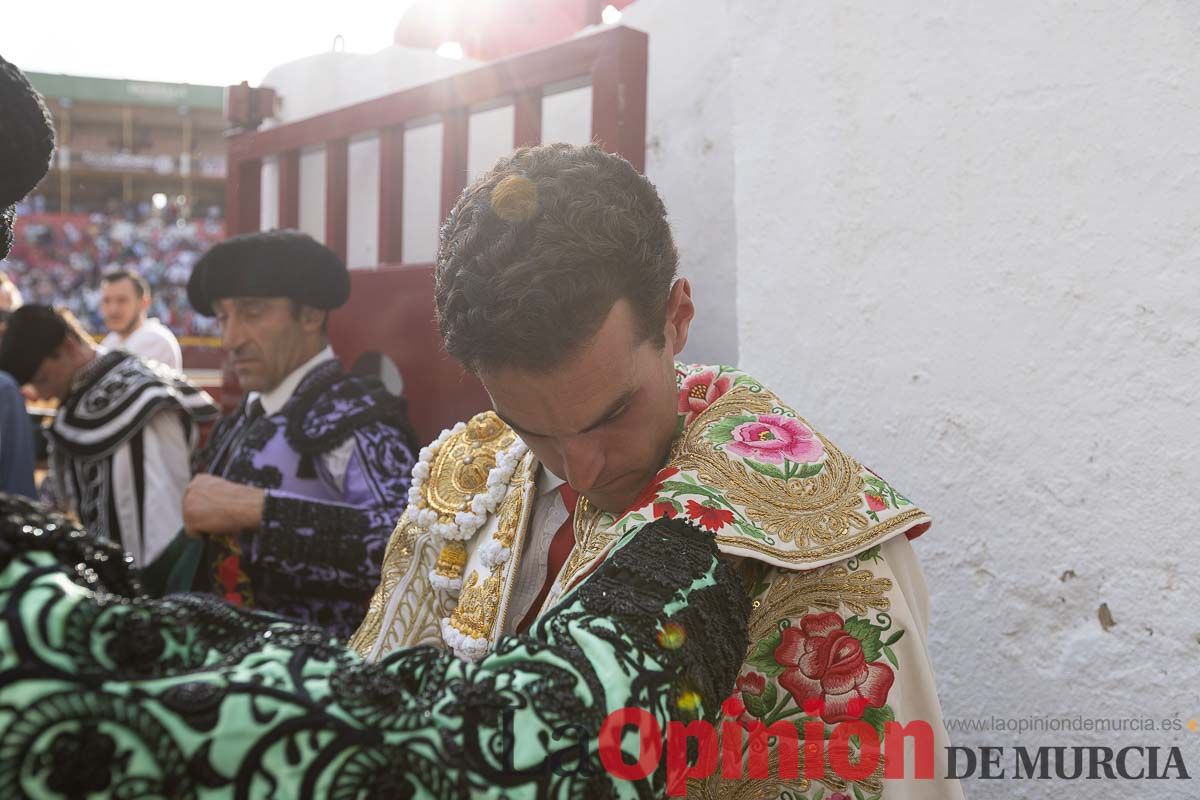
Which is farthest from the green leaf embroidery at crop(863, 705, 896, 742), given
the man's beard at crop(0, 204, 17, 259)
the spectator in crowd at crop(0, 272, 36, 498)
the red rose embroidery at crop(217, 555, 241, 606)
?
the spectator in crowd at crop(0, 272, 36, 498)

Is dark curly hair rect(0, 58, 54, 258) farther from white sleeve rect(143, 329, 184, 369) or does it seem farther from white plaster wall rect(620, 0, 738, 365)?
white sleeve rect(143, 329, 184, 369)

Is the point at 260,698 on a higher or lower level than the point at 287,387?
lower

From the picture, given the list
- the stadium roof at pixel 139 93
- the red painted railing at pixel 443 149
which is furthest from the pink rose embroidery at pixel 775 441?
the stadium roof at pixel 139 93

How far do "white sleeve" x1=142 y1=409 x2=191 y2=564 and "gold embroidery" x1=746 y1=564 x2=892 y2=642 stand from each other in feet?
8.69

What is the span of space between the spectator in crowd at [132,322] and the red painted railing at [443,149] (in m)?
2.02

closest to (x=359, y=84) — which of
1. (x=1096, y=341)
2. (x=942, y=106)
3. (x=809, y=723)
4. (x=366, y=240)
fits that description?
(x=366, y=240)

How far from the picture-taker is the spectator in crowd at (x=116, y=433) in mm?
3393

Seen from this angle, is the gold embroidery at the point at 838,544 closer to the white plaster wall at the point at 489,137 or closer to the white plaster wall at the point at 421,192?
the white plaster wall at the point at 489,137

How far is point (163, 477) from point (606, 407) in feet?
8.87

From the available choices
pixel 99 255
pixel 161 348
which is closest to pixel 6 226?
pixel 161 348

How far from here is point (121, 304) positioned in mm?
5664

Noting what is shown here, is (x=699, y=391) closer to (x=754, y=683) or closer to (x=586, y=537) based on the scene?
(x=586, y=537)

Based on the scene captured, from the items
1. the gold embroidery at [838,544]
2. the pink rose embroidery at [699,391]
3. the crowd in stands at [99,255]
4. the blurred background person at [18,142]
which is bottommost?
the gold embroidery at [838,544]

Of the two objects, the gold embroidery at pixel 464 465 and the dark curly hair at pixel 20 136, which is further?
the gold embroidery at pixel 464 465
